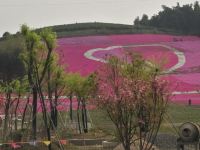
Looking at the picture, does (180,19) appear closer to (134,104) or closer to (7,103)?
(7,103)

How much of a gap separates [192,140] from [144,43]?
63.2 metres

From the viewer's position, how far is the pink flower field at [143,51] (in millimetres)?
54200

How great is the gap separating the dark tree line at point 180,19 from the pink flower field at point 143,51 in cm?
2204

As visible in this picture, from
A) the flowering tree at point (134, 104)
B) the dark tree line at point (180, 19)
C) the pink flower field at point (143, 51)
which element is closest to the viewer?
the flowering tree at point (134, 104)

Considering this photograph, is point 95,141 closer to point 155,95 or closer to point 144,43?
point 155,95

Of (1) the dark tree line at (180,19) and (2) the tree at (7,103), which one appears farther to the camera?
(1) the dark tree line at (180,19)

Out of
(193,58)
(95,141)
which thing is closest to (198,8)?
(193,58)

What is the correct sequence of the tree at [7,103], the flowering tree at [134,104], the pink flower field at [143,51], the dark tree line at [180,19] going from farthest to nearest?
1. the dark tree line at [180,19]
2. the pink flower field at [143,51]
3. the tree at [7,103]
4. the flowering tree at [134,104]

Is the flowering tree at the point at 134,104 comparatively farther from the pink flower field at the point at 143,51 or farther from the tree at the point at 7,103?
the pink flower field at the point at 143,51

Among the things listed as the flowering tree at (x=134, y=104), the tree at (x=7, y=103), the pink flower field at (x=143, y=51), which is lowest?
the pink flower field at (x=143, y=51)

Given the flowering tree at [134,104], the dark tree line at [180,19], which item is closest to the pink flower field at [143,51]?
the dark tree line at [180,19]

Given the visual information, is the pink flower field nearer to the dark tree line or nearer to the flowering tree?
the dark tree line

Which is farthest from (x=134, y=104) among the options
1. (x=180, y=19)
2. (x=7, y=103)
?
(x=180, y=19)

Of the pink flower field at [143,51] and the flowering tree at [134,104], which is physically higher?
the flowering tree at [134,104]
